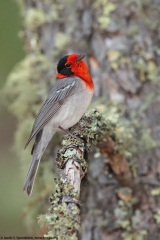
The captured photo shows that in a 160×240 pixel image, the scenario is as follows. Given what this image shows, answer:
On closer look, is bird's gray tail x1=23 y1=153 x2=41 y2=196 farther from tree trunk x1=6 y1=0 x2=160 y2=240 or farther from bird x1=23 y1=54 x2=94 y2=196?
tree trunk x1=6 y1=0 x2=160 y2=240

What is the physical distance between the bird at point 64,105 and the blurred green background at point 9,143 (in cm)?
114

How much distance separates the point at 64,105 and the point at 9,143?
1807 mm

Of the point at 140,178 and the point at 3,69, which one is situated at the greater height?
the point at 3,69

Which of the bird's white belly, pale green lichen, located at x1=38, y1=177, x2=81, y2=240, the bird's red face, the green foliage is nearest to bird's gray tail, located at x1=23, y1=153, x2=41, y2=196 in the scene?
the bird's white belly

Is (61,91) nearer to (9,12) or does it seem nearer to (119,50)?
(119,50)

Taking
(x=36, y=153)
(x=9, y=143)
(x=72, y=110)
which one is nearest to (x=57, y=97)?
(x=72, y=110)

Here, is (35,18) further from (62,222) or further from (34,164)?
(62,222)

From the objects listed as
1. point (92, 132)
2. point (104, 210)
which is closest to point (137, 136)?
point (104, 210)

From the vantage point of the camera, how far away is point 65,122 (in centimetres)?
400

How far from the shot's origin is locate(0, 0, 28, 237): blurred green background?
198 inches

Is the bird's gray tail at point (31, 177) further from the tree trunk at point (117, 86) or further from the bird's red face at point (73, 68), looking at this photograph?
the bird's red face at point (73, 68)

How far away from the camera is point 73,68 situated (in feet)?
13.9

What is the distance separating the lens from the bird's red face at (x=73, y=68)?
418 cm

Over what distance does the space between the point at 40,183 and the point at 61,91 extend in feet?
3.14
